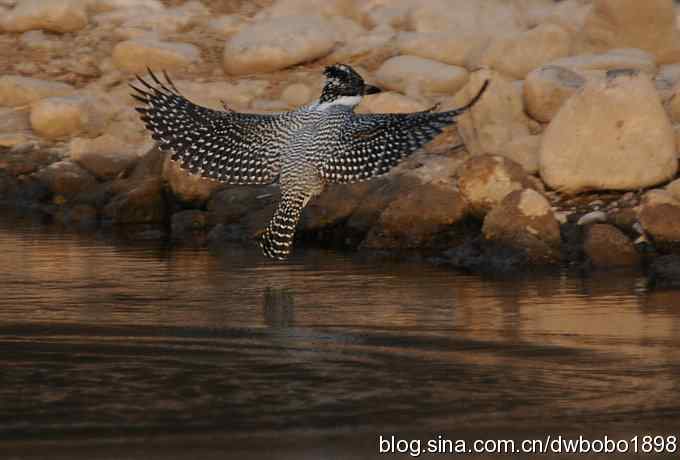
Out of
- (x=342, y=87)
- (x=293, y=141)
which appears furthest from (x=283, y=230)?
(x=342, y=87)

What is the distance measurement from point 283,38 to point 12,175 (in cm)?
447

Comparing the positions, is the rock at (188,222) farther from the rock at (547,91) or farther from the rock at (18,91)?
the rock at (18,91)

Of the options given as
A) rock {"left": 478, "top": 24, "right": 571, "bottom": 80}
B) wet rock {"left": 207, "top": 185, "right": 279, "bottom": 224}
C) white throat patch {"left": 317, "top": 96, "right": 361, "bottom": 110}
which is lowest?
wet rock {"left": 207, "top": 185, "right": 279, "bottom": 224}

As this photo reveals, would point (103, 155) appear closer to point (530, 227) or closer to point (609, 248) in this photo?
point (530, 227)

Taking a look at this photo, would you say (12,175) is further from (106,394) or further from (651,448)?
(651,448)

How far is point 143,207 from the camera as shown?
66.2 ft

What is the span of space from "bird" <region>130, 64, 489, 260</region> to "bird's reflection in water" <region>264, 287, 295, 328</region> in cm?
58

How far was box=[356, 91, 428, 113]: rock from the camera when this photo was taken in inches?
770

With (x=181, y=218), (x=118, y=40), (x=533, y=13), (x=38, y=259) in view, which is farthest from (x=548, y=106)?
(x=118, y=40)

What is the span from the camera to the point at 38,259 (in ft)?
53.8

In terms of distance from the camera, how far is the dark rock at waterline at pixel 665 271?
1416 centimetres

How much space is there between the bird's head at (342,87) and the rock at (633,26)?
8308mm

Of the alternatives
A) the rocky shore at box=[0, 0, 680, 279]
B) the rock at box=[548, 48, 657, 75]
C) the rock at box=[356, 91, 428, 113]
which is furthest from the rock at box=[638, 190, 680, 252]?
the rock at box=[356, 91, 428, 113]

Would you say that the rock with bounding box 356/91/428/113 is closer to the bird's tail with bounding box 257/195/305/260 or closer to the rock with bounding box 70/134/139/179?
the rock with bounding box 70/134/139/179
